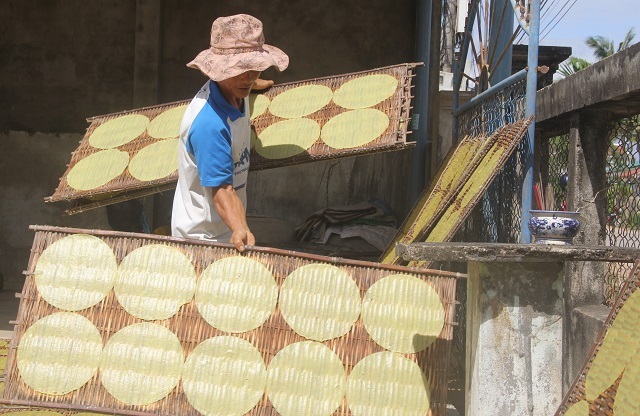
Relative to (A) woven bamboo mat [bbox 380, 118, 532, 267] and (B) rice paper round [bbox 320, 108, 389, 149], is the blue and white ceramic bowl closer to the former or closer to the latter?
(A) woven bamboo mat [bbox 380, 118, 532, 267]

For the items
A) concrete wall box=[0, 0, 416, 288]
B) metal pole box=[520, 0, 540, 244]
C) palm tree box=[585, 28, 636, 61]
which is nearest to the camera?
metal pole box=[520, 0, 540, 244]

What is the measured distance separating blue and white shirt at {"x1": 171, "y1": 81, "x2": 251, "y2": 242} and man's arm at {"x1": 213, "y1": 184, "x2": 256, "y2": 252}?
38mm

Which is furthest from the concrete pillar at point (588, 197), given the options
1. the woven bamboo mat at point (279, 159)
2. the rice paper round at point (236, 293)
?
the rice paper round at point (236, 293)

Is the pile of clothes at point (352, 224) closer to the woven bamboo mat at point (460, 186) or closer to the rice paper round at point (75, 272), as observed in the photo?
the woven bamboo mat at point (460, 186)

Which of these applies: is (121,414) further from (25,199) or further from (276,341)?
(25,199)

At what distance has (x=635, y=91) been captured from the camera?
3160 mm

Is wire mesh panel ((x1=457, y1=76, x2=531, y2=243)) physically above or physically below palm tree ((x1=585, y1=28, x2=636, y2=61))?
below

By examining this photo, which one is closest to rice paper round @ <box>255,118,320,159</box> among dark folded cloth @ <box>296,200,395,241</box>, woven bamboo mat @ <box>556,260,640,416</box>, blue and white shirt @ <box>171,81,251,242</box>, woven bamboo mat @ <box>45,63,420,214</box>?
woven bamboo mat @ <box>45,63,420,214</box>

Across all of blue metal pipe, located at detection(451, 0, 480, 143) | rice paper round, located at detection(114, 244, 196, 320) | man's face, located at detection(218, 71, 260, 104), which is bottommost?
rice paper round, located at detection(114, 244, 196, 320)

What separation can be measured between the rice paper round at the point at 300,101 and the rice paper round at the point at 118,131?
0.73m

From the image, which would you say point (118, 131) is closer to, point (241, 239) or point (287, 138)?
point (287, 138)

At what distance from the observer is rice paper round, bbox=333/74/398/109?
3.96 m

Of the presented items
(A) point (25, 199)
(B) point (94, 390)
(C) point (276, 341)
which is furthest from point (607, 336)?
(A) point (25, 199)

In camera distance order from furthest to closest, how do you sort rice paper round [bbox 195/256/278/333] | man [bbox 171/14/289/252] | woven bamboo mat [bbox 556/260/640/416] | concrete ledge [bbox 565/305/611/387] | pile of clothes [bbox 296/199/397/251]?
pile of clothes [bbox 296/199/397/251] → concrete ledge [bbox 565/305/611/387] → man [bbox 171/14/289/252] → rice paper round [bbox 195/256/278/333] → woven bamboo mat [bbox 556/260/640/416]
